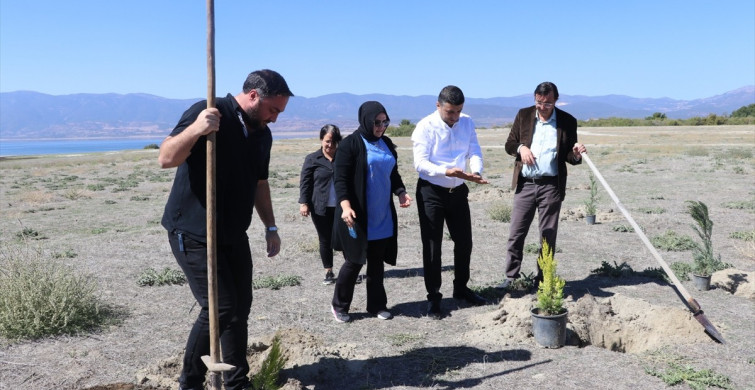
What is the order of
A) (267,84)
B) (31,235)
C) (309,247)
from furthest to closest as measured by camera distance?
(31,235)
(309,247)
(267,84)

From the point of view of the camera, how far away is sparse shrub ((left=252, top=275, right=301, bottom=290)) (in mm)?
6621

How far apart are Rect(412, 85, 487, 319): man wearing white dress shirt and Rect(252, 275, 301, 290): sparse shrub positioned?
1924mm

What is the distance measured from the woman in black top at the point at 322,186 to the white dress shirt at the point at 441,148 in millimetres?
1339

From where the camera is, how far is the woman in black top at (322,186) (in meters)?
6.38

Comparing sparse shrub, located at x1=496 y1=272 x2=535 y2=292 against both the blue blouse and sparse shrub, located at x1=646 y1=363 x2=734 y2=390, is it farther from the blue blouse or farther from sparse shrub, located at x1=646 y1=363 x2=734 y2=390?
sparse shrub, located at x1=646 y1=363 x2=734 y2=390

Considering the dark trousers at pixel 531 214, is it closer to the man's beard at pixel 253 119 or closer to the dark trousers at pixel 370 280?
the dark trousers at pixel 370 280

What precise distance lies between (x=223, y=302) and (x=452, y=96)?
281 cm

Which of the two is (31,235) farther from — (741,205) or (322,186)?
(741,205)

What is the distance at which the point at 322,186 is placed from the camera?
6406mm

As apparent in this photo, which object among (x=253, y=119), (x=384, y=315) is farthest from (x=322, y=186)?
(x=253, y=119)

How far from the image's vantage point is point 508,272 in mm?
6168

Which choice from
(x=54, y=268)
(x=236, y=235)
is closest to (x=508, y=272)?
(x=236, y=235)

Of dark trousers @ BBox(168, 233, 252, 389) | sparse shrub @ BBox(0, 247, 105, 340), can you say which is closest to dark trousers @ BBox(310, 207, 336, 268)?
sparse shrub @ BBox(0, 247, 105, 340)

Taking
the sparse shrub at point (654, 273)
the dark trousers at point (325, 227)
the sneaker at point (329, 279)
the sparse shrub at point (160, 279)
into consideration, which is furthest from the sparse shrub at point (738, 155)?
the sparse shrub at point (160, 279)
